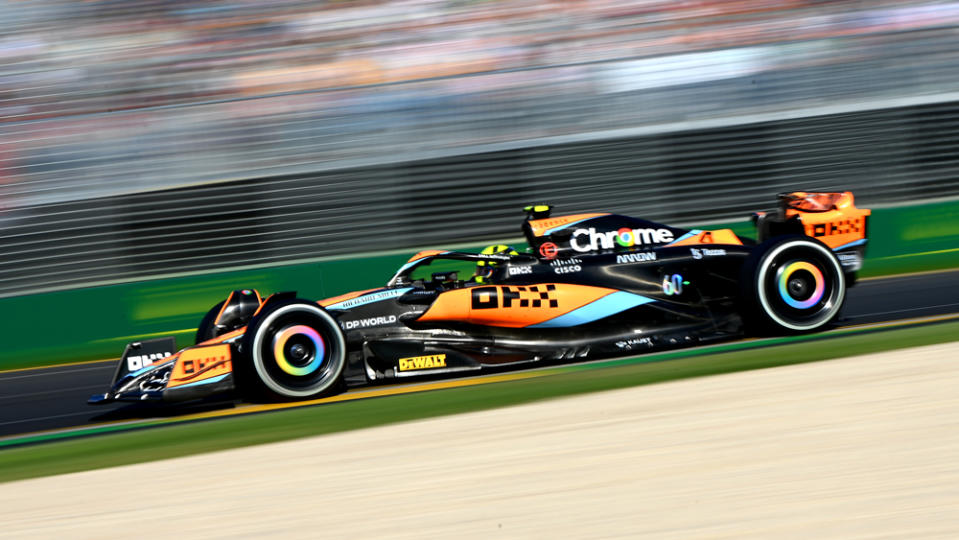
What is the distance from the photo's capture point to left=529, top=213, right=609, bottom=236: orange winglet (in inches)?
300

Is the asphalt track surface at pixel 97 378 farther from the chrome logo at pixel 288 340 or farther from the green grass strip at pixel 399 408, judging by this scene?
the green grass strip at pixel 399 408

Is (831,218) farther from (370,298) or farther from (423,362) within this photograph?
(370,298)

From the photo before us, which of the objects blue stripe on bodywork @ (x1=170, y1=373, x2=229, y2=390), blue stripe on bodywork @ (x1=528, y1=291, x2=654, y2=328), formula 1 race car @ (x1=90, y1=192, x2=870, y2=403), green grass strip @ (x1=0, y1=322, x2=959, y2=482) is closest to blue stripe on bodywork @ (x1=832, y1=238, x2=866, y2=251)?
formula 1 race car @ (x1=90, y1=192, x2=870, y2=403)

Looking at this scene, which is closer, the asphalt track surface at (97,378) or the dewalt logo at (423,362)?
the dewalt logo at (423,362)

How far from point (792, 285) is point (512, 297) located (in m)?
1.97

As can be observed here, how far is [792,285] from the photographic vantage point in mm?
6781

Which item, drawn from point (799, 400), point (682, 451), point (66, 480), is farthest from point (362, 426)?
point (799, 400)

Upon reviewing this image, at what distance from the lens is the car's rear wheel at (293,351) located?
6086mm

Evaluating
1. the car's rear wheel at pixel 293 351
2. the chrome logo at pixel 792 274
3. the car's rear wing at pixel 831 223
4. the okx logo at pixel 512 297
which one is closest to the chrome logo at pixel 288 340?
the car's rear wheel at pixel 293 351

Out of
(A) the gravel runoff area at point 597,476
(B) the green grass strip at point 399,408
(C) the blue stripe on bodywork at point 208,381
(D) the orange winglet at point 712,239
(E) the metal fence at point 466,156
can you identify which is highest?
(E) the metal fence at point 466,156

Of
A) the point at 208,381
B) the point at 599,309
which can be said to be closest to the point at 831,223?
the point at 599,309

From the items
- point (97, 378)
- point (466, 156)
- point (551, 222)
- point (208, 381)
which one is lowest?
point (208, 381)

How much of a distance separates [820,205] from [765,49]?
4270mm

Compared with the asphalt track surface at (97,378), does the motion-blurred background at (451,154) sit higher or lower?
higher
